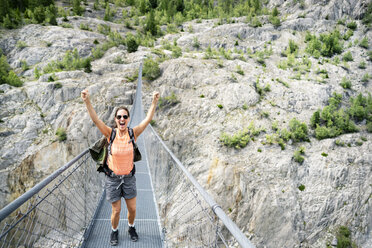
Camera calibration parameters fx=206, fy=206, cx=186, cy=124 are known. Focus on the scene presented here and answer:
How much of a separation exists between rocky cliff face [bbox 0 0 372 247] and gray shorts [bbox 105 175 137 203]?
542cm

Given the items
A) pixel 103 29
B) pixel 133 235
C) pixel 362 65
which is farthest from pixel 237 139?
pixel 103 29

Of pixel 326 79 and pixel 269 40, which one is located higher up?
pixel 269 40

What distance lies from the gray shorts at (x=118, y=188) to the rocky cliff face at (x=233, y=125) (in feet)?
17.8

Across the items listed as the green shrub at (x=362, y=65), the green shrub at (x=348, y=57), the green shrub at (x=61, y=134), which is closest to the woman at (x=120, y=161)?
the green shrub at (x=61, y=134)

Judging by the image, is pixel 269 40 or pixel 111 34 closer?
pixel 269 40

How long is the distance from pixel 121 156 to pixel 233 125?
8.03m

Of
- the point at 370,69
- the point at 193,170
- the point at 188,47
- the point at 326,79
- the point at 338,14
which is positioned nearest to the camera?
the point at 193,170

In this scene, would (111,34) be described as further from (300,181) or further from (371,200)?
(371,200)

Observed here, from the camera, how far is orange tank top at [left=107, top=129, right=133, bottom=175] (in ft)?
6.52

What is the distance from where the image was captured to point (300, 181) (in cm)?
747

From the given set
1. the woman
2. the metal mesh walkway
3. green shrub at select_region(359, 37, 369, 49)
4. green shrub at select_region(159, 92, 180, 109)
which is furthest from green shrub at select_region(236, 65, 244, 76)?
the woman

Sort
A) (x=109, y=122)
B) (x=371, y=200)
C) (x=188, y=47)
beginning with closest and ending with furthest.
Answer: (x=371, y=200) → (x=109, y=122) → (x=188, y=47)

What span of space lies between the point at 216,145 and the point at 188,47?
13143 mm

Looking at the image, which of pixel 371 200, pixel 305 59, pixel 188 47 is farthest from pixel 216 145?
pixel 188 47
